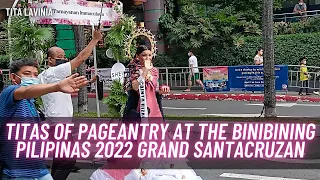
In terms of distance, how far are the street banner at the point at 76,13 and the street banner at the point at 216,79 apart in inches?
349

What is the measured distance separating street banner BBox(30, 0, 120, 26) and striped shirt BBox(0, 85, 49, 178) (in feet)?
12.2

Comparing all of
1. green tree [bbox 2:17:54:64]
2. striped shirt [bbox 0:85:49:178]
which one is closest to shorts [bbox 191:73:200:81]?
green tree [bbox 2:17:54:64]

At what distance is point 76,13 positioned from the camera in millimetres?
7207

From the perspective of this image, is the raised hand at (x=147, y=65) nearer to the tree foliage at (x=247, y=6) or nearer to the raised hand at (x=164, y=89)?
the raised hand at (x=164, y=89)

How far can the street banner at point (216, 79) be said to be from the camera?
1573 centimetres

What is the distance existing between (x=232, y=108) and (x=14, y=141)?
9.94 metres

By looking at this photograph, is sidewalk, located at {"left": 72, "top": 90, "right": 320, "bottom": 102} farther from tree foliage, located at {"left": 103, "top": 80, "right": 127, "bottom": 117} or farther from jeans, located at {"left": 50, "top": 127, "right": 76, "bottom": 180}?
jeans, located at {"left": 50, "top": 127, "right": 76, "bottom": 180}

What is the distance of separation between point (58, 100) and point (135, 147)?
1.05 metres

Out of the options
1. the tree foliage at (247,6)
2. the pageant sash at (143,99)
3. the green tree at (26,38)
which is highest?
the tree foliage at (247,6)

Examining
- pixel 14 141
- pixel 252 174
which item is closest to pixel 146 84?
pixel 14 141

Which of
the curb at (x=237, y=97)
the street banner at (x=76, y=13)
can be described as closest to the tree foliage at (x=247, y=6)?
the curb at (x=237, y=97)

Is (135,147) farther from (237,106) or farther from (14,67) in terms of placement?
(237,106)

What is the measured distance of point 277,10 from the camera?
2162 centimetres

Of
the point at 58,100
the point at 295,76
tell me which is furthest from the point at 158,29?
the point at 58,100
